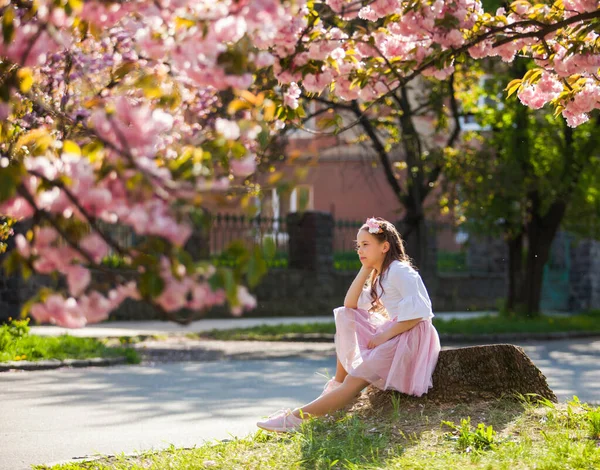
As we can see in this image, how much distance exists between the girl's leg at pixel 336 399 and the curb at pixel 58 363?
612cm

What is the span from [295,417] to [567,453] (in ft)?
6.05

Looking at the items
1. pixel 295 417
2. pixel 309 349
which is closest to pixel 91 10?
pixel 295 417

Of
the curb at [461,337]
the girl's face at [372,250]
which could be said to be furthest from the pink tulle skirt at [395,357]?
the curb at [461,337]

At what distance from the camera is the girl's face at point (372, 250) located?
7066 millimetres

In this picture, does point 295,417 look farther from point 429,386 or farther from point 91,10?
point 91,10

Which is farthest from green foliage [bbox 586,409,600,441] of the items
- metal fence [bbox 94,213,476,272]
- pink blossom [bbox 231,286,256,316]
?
metal fence [bbox 94,213,476,272]

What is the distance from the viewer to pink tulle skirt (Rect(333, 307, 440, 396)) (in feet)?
22.0

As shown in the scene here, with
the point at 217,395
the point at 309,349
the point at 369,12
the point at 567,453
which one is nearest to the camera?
the point at 567,453

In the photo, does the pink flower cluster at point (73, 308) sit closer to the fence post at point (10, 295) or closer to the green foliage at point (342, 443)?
the green foliage at point (342, 443)

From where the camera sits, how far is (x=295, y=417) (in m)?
6.32

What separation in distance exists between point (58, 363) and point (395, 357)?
6498 millimetres

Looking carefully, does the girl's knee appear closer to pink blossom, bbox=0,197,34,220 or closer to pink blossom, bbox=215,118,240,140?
pink blossom, bbox=215,118,240,140

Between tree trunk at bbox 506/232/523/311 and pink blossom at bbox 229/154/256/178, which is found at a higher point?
pink blossom at bbox 229/154/256/178

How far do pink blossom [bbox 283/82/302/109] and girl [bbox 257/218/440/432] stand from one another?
1679 millimetres
